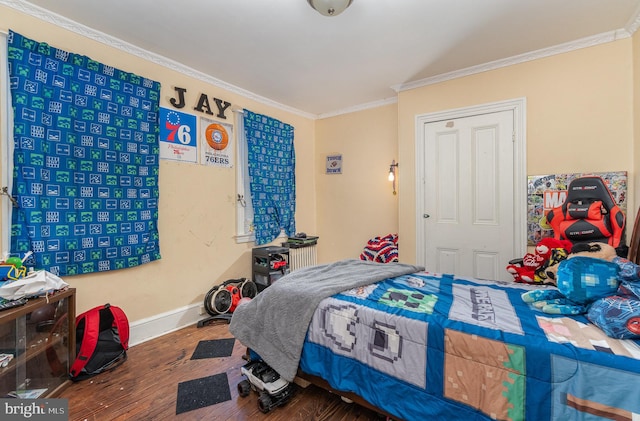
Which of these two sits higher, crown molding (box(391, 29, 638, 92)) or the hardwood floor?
crown molding (box(391, 29, 638, 92))

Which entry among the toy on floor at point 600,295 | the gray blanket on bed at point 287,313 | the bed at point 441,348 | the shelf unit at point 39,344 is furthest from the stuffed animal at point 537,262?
the shelf unit at point 39,344

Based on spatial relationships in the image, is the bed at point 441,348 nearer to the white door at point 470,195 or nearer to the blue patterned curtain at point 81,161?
the white door at point 470,195

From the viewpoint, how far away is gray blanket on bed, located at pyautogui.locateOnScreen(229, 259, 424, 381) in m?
1.69

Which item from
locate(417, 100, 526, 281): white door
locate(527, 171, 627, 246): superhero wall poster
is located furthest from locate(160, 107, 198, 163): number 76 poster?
locate(527, 171, 627, 246): superhero wall poster

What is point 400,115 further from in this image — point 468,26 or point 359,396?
point 359,396

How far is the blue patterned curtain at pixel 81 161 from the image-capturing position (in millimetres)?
2018

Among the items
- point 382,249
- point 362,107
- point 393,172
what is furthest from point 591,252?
A: point 362,107

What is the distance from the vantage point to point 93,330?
6.88 ft

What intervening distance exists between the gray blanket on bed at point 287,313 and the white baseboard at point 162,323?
1228 millimetres

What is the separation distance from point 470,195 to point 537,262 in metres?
1.03

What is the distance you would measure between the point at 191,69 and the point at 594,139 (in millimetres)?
3780

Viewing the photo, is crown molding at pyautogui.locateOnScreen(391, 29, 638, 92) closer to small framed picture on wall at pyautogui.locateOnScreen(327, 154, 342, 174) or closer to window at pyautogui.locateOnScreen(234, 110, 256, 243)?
small framed picture on wall at pyautogui.locateOnScreen(327, 154, 342, 174)

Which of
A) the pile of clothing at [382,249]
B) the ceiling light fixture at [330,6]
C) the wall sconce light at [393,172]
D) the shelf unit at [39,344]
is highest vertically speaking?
the ceiling light fixture at [330,6]

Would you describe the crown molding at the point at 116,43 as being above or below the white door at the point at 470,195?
above
